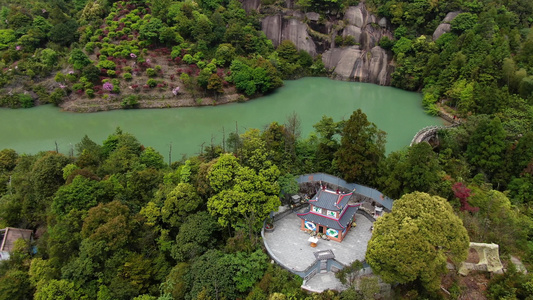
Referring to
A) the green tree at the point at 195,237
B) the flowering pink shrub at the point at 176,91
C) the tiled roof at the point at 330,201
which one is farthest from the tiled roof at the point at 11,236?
the flowering pink shrub at the point at 176,91

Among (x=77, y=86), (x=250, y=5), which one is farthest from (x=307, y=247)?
(x=250, y=5)

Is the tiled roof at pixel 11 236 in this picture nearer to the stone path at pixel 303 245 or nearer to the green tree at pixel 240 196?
the green tree at pixel 240 196

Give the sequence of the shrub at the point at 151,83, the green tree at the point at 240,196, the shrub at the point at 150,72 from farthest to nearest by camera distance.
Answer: the shrub at the point at 150,72 → the shrub at the point at 151,83 → the green tree at the point at 240,196

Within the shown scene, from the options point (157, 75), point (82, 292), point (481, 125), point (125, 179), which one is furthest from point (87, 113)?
point (481, 125)

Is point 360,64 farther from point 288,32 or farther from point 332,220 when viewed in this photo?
point 332,220

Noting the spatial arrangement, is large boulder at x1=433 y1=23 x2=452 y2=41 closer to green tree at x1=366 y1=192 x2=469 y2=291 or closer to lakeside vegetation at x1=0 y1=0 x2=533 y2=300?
lakeside vegetation at x1=0 y1=0 x2=533 y2=300

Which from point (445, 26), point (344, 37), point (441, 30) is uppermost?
point (445, 26)
